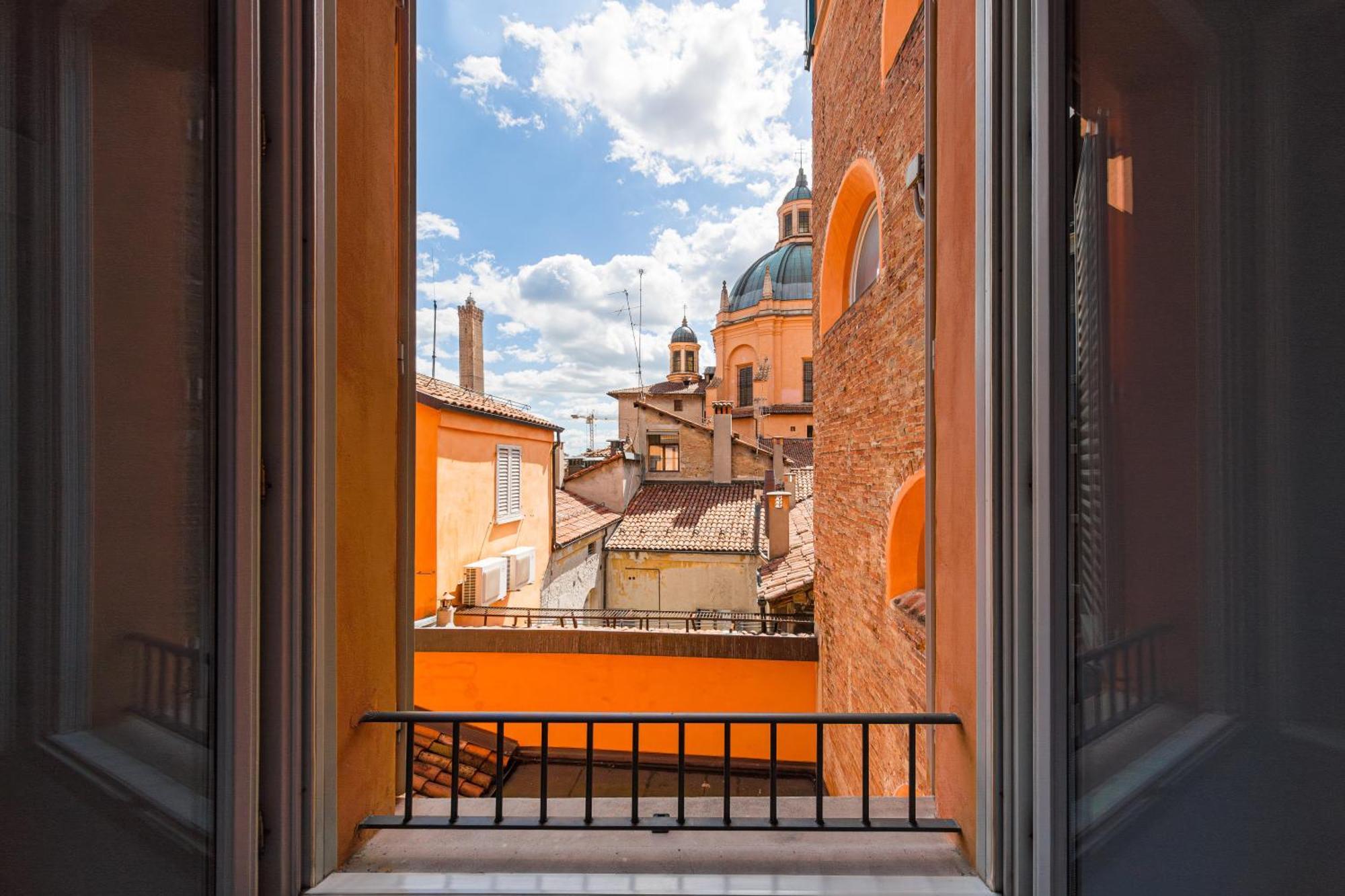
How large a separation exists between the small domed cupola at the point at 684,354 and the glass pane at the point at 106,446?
101 ft

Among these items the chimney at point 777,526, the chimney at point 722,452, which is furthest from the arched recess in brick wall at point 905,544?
the chimney at point 722,452

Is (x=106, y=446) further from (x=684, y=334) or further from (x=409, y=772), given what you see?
(x=684, y=334)

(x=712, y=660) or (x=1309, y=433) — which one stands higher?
(x=1309, y=433)

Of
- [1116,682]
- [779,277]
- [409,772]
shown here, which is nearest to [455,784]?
[409,772]

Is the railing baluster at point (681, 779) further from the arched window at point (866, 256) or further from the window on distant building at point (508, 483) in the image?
the window on distant building at point (508, 483)

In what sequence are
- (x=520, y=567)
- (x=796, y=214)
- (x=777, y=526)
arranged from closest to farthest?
(x=520, y=567) → (x=777, y=526) → (x=796, y=214)

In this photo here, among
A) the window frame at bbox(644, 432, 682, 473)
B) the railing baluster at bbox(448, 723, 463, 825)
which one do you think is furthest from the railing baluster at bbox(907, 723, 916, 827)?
the window frame at bbox(644, 432, 682, 473)

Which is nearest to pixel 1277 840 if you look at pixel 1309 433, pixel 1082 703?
pixel 1082 703

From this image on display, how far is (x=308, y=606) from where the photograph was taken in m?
1.19

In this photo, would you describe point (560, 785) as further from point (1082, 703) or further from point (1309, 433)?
point (1309, 433)

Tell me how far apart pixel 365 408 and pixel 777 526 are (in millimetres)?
7743

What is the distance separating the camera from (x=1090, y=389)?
3.47ft

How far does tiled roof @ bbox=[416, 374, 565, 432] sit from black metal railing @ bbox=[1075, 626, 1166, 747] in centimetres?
497

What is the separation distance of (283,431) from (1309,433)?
Answer: 1.90 m
